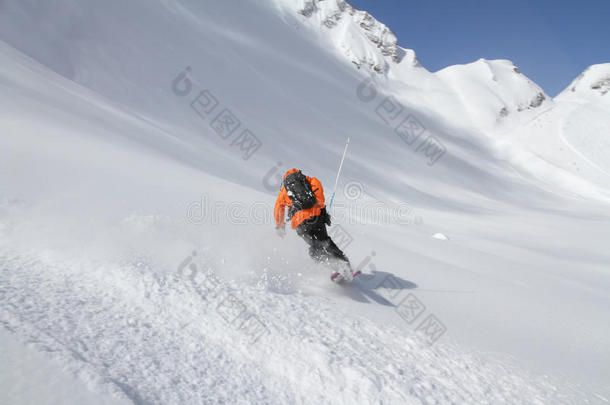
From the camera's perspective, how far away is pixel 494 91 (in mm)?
52000

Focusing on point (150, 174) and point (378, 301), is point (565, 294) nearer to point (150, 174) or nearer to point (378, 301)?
point (378, 301)

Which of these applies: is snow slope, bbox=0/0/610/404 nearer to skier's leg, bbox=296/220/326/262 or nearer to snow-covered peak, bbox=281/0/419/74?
skier's leg, bbox=296/220/326/262

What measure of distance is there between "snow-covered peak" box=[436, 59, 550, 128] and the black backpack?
47.9 metres

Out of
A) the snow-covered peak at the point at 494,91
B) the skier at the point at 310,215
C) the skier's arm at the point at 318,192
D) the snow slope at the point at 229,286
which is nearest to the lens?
the snow slope at the point at 229,286

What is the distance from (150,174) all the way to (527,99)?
61.6m

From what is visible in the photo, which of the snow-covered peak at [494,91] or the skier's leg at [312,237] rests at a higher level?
the snow-covered peak at [494,91]

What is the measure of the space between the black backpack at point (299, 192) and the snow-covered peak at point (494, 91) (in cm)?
4792

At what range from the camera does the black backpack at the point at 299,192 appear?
3930 millimetres

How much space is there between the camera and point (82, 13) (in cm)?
1583

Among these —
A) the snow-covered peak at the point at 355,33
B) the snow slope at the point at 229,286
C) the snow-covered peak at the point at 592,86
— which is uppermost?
the snow-covered peak at the point at 592,86

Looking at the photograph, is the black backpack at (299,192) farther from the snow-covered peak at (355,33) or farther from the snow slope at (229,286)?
the snow-covered peak at (355,33)

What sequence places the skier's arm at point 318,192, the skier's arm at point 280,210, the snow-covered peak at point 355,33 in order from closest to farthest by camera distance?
1. the skier's arm at point 318,192
2. the skier's arm at point 280,210
3. the snow-covered peak at point 355,33

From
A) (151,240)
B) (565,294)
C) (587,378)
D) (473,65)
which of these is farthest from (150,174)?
(473,65)

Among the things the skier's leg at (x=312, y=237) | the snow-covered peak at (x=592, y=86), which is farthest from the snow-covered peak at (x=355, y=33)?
the skier's leg at (x=312, y=237)
